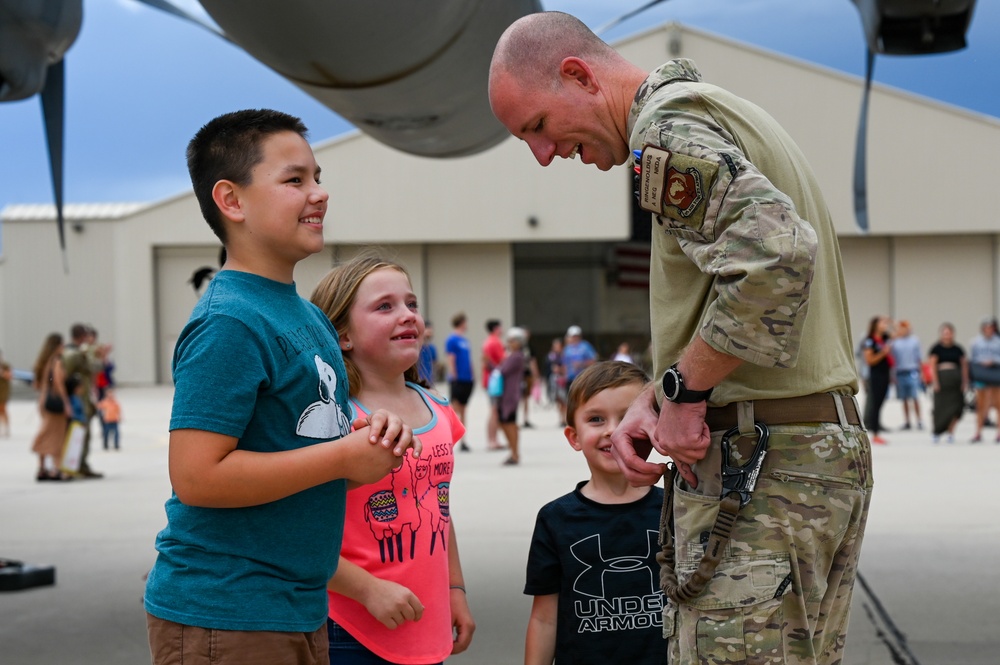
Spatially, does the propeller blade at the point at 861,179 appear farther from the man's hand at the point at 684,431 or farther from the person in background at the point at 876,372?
the person in background at the point at 876,372

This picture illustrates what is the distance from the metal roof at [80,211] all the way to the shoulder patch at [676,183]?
89.8ft

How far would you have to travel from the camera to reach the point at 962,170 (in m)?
25.3

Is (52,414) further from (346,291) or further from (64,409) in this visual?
(346,291)

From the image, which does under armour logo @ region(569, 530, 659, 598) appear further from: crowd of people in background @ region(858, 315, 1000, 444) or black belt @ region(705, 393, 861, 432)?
crowd of people in background @ region(858, 315, 1000, 444)

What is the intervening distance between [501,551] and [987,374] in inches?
348

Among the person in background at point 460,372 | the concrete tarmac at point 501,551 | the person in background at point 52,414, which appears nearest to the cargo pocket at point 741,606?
the concrete tarmac at point 501,551

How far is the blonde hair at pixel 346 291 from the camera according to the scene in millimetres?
2357

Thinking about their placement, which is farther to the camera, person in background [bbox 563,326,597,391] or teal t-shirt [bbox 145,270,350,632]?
person in background [bbox 563,326,597,391]

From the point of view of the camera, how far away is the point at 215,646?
161 cm

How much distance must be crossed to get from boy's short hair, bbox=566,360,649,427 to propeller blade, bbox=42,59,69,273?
295 cm

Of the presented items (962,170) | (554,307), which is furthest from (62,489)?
(554,307)

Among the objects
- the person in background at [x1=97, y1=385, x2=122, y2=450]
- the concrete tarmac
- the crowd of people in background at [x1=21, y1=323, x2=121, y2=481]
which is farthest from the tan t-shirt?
the person in background at [x1=97, y1=385, x2=122, y2=450]

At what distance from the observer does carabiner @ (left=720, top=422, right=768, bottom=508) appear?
5.35 ft

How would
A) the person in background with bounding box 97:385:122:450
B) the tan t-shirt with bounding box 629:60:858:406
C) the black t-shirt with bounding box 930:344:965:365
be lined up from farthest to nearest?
the person in background with bounding box 97:385:122:450 → the black t-shirt with bounding box 930:344:965:365 → the tan t-shirt with bounding box 629:60:858:406
